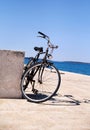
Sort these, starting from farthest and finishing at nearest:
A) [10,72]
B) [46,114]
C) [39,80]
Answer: [39,80] < [10,72] < [46,114]

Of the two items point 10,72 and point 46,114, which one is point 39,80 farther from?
point 46,114

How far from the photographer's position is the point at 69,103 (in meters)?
6.42

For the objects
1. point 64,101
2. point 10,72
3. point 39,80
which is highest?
point 10,72

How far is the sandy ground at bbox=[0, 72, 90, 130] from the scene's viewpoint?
432 cm

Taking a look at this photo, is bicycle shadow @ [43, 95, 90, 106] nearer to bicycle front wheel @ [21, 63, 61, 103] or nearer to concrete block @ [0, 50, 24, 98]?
bicycle front wheel @ [21, 63, 61, 103]

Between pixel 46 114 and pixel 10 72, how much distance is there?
1.66 metres

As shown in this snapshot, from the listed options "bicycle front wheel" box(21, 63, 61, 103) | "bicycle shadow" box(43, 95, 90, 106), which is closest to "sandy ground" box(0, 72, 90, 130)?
"bicycle shadow" box(43, 95, 90, 106)

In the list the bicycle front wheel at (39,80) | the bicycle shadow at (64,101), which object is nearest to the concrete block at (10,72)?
the bicycle front wheel at (39,80)

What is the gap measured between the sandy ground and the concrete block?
265mm

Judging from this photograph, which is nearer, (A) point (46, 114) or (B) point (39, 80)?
(A) point (46, 114)

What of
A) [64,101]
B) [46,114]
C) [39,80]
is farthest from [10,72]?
[46,114]

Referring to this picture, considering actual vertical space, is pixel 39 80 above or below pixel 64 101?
above

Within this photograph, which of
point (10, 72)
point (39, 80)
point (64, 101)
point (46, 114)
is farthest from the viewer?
point (39, 80)

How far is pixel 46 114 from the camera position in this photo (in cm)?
511
